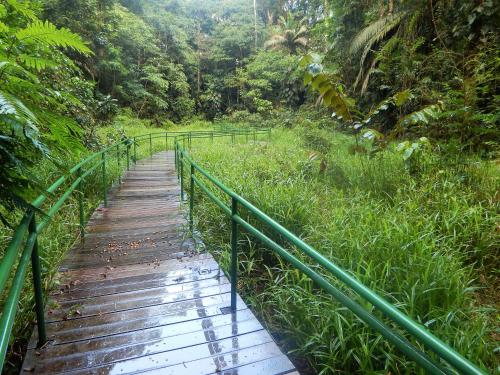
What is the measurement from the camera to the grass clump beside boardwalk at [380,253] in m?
2.34

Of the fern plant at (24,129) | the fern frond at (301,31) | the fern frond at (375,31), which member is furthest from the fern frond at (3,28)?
the fern frond at (301,31)

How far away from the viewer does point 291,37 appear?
2388 cm

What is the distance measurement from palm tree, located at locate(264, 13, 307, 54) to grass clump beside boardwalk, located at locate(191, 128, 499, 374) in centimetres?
1974

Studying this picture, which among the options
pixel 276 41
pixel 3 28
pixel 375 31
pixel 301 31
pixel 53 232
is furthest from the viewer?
pixel 276 41

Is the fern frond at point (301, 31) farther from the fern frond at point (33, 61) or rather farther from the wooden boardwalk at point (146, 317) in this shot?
the fern frond at point (33, 61)

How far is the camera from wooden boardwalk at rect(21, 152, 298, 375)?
7.02 ft

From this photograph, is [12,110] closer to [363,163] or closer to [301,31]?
[363,163]

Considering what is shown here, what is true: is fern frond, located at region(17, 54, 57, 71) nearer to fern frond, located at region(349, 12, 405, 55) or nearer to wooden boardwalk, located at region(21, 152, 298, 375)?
wooden boardwalk, located at region(21, 152, 298, 375)

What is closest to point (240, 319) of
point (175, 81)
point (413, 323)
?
point (413, 323)

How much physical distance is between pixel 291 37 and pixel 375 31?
1409 centimetres

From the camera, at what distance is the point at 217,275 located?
3.36m

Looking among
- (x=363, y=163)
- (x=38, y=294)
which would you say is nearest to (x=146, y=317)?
(x=38, y=294)

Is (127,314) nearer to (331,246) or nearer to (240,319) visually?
(240,319)

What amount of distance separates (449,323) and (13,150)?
2718 mm
